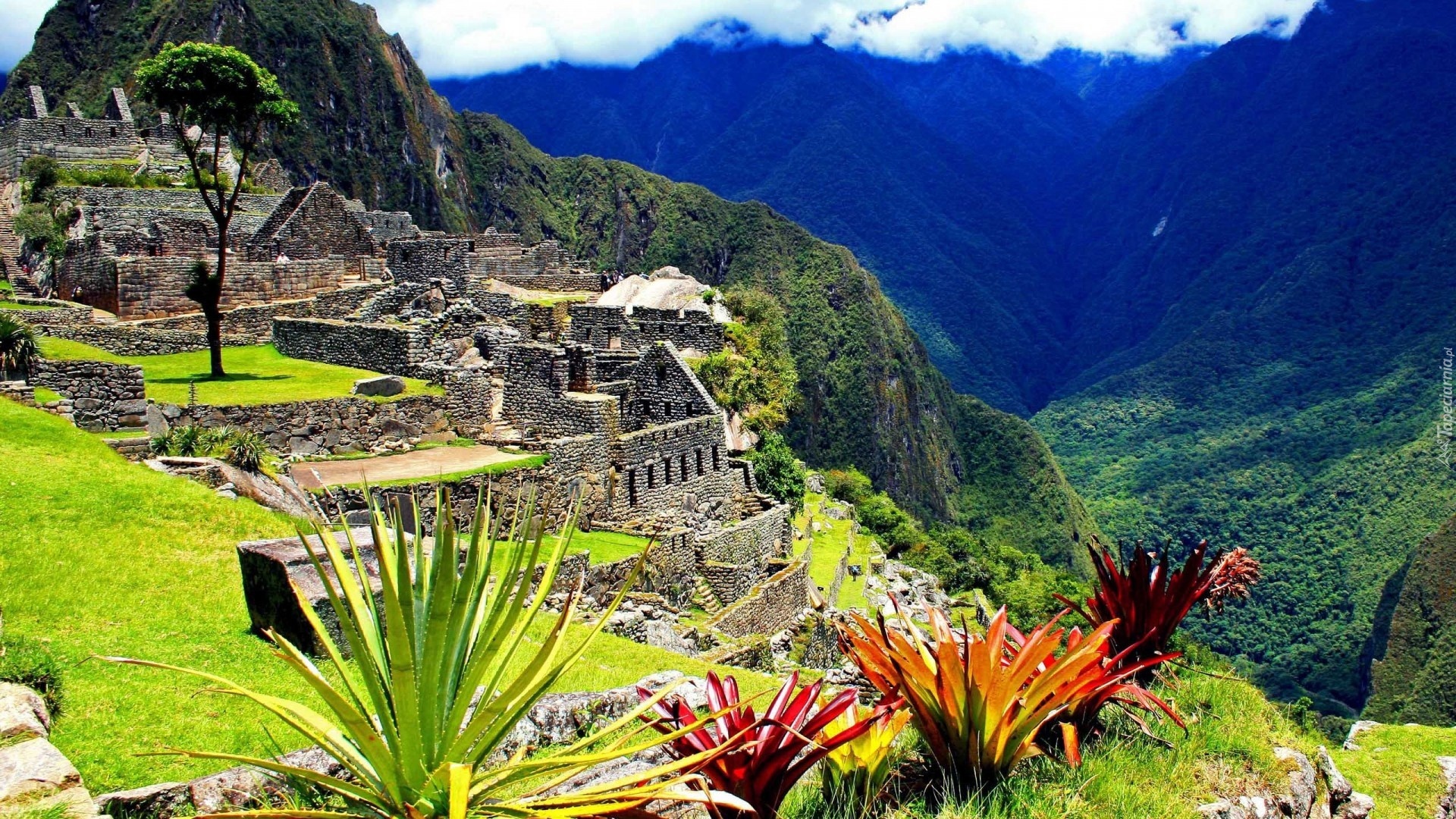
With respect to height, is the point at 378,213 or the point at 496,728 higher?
the point at 378,213

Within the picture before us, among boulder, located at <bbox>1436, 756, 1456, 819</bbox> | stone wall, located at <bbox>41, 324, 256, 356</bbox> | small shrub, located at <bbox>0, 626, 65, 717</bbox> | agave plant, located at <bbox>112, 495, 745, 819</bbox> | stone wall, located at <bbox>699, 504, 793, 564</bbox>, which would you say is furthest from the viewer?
stone wall, located at <bbox>41, 324, 256, 356</bbox>

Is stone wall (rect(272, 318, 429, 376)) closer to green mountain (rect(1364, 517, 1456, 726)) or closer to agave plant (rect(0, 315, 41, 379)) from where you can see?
agave plant (rect(0, 315, 41, 379))

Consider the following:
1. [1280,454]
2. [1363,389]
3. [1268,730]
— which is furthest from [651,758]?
[1363,389]

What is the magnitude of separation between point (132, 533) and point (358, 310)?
1392 centimetres

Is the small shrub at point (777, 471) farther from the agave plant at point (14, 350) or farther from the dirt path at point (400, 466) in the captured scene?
the agave plant at point (14, 350)

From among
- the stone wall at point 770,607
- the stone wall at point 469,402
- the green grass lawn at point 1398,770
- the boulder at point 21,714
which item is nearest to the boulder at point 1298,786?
the green grass lawn at point 1398,770

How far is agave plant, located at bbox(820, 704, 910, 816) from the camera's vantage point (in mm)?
4641

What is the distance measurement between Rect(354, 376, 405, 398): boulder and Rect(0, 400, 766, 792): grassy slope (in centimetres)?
498

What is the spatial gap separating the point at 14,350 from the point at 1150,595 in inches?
538

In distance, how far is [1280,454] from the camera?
5069 inches

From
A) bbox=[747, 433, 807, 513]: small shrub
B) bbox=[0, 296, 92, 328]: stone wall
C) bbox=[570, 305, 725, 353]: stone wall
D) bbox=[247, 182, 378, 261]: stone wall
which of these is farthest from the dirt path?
bbox=[247, 182, 378, 261]: stone wall

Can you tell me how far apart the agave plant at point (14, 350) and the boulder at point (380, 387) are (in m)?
4.47

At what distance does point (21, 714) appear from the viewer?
488 cm

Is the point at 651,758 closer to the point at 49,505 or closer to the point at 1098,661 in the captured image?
the point at 1098,661
